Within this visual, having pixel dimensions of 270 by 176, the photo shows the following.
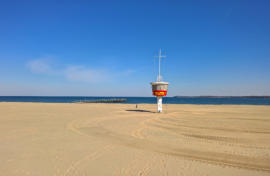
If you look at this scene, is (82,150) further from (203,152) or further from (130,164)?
(203,152)

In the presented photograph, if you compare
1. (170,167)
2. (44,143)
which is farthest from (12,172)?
(170,167)

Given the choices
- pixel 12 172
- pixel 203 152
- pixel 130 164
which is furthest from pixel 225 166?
pixel 12 172

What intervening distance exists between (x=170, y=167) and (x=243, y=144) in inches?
183

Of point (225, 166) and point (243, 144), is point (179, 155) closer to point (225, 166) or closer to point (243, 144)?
point (225, 166)

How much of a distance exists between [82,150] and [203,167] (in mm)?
4539

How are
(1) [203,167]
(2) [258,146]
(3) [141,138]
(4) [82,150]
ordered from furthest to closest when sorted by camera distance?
(3) [141,138]
(2) [258,146]
(4) [82,150]
(1) [203,167]

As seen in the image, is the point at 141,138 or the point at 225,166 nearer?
the point at 225,166

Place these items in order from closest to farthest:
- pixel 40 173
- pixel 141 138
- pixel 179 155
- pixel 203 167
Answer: pixel 40 173 → pixel 203 167 → pixel 179 155 → pixel 141 138

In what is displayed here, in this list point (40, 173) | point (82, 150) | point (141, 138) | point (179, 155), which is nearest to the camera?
point (40, 173)

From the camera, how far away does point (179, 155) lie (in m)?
6.10

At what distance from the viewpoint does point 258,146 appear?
723 cm

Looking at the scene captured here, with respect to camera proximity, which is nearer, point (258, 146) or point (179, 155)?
point (179, 155)

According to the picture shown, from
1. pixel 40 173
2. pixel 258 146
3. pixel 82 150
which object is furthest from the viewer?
pixel 258 146

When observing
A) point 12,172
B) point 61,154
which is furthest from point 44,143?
point 12,172
